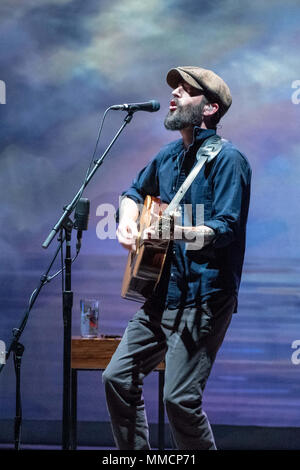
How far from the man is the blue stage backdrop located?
4.71 feet

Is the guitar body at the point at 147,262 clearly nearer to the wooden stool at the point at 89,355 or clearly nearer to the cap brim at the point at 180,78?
the cap brim at the point at 180,78

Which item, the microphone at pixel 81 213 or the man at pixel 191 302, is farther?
the microphone at pixel 81 213

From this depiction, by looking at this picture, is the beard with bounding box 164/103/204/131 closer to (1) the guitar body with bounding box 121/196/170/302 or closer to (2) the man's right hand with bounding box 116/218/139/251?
(1) the guitar body with bounding box 121/196/170/302

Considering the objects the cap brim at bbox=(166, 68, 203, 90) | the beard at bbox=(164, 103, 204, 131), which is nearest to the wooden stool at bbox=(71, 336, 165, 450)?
the beard at bbox=(164, 103, 204, 131)

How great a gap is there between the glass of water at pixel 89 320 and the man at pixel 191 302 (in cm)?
110

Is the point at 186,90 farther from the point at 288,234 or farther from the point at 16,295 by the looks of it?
the point at 16,295

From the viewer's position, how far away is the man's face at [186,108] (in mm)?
3074

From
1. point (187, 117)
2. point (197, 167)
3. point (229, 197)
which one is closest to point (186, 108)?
point (187, 117)

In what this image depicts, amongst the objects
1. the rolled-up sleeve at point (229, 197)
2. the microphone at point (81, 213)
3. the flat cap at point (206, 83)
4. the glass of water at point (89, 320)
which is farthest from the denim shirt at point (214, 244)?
the glass of water at point (89, 320)

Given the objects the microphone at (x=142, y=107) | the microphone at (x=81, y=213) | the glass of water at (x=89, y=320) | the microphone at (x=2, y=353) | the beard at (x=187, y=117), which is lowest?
the microphone at (x=2, y=353)

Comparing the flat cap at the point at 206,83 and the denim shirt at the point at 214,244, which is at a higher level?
the flat cap at the point at 206,83

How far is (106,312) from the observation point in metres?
4.54

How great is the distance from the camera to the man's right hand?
304 cm
